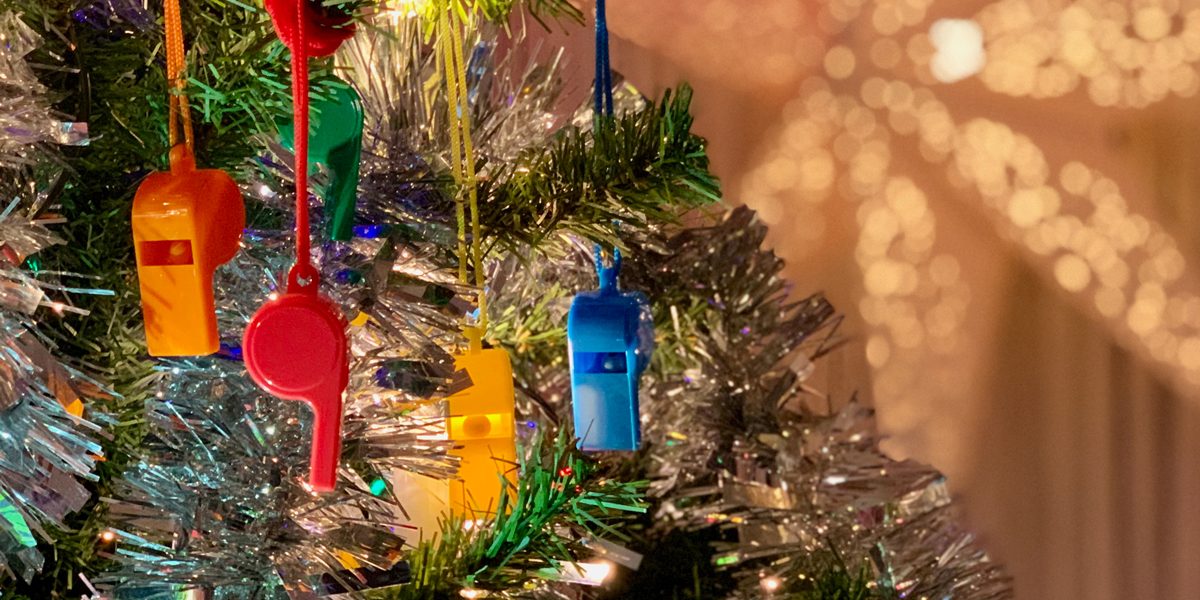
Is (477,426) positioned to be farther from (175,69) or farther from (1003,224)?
(1003,224)

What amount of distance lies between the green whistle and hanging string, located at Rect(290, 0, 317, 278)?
0.04 m

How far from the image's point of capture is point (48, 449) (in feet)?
1.29

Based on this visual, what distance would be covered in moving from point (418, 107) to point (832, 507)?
360 mm

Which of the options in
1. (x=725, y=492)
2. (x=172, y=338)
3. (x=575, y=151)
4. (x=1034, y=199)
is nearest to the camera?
(x=172, y=338)

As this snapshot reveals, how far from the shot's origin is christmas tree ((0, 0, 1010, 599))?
38 cm

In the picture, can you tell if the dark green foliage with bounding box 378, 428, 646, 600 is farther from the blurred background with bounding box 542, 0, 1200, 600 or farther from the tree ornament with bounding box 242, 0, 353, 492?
the blurred background with bounding box 542, 0, 1200, 600

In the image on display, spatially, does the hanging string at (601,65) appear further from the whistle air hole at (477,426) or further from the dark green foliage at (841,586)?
the dark green foliage at (841,586)

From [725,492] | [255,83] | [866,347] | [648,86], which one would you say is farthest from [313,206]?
[866,347]

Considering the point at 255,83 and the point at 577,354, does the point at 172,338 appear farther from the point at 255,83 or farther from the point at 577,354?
the point at 577,354

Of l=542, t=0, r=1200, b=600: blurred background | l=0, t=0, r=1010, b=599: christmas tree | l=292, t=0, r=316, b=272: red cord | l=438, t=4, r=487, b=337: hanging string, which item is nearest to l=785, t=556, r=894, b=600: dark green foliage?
l=0, t=0, r=1010, b=599: christmas tree

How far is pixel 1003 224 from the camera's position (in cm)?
126

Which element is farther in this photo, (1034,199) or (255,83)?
(1034,199)

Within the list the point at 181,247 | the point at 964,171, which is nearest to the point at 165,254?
the point at 181,247

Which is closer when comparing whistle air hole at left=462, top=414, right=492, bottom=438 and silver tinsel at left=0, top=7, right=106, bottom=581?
silver tinsel at left=0, top=7, right=106, bottom=581
